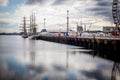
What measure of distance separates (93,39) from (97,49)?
7.70 feet

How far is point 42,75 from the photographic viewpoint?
21.8 m

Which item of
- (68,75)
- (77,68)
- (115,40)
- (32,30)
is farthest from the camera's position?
(32,30)

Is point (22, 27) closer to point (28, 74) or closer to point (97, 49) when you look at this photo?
point (97, 49)

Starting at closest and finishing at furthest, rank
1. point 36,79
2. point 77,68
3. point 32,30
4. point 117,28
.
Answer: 1. point 36,79
2. point 77,68
3. point 117,28
4. point 32,30

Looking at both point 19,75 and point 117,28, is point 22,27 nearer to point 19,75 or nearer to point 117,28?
point 117,28

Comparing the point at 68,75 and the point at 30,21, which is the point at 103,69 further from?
the point at 30,21

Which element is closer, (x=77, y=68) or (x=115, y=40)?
(x=77, y=68)

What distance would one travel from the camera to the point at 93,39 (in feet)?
151

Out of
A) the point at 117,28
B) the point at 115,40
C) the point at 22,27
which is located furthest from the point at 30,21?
the point at 115,40

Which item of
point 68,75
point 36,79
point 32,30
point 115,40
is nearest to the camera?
point 36,79

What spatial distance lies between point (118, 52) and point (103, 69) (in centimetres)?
1058

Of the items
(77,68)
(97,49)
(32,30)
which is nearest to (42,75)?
(77,68)

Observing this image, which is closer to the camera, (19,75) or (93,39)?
(19,75)

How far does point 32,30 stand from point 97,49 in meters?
88.2
